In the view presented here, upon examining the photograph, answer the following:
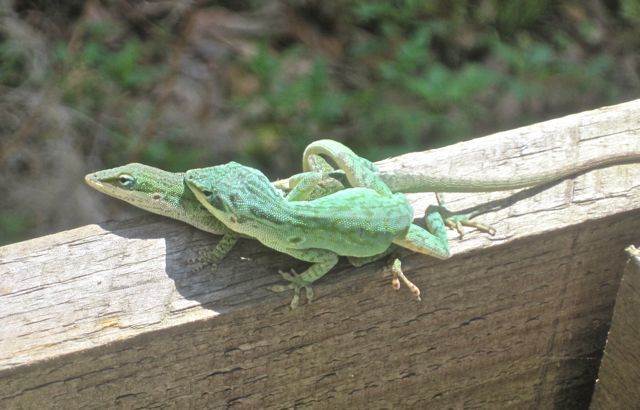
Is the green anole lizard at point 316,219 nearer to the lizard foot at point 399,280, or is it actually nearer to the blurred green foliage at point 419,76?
the lizard foot at point 399,280

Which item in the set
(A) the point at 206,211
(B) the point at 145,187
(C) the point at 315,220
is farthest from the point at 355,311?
(B) the point at 145,187

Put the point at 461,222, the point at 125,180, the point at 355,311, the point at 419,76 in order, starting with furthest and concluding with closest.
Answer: the point at 419,76
the point at 125,180
the point at 461,222
the point at 355,311

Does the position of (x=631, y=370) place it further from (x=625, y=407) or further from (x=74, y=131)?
(x=74, y=131)

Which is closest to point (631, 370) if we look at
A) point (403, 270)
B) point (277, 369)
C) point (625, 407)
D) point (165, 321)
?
point (625, 407)

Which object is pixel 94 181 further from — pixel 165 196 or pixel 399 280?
pixel 399 280

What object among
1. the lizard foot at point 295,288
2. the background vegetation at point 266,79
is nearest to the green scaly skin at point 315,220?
the lizard foot at point 295,288

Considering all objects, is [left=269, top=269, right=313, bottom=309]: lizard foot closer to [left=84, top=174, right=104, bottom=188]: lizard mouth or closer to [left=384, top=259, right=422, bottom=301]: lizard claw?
[left=384, top=259, right=422, bottom=301]: lizard claw

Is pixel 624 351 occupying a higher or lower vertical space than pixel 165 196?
higher
